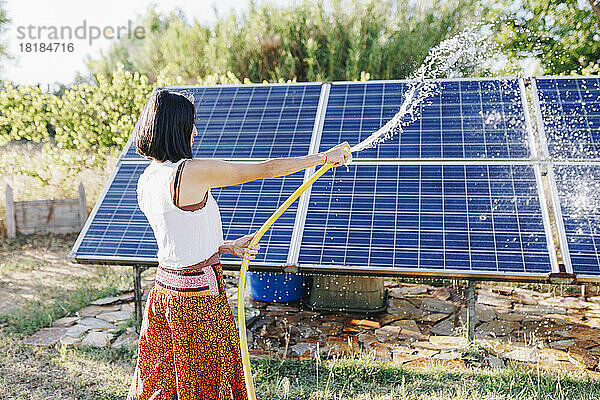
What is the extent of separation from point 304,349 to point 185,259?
2.82 m

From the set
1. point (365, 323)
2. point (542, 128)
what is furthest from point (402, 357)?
point (542, 128)

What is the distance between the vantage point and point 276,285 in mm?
6723

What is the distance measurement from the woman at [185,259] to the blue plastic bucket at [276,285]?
342 cm

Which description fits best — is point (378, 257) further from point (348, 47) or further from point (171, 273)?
point (348, 47)

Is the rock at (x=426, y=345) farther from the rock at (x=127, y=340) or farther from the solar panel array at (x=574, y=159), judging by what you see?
the rock at (x=127, y=340)

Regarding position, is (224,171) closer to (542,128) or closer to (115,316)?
(542,128)

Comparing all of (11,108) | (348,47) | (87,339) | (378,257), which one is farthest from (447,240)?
(11,108)

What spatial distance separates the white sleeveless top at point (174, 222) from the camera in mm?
2889

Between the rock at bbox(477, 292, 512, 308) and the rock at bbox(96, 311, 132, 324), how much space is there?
387 centimetres

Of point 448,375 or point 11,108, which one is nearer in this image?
point 448,375

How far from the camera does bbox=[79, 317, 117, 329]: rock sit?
20.5 ft

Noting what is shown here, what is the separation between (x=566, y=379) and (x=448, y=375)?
905 millimetres

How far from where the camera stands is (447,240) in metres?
5.11

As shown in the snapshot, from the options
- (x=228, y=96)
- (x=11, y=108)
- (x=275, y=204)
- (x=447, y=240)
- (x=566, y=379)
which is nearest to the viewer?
(x=566, y=379)
